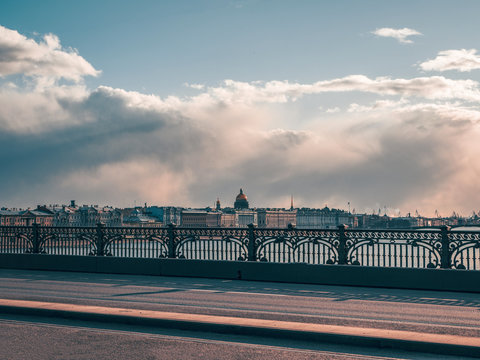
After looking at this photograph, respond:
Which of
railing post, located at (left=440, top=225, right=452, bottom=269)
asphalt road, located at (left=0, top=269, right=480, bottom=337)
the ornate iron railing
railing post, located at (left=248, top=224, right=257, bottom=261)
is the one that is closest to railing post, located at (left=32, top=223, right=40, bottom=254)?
the ornate iron railing

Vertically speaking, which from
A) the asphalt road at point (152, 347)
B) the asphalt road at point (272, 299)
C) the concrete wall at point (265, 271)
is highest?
the concrete wall at point (265, 271)

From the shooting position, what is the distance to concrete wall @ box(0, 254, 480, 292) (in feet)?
43.0

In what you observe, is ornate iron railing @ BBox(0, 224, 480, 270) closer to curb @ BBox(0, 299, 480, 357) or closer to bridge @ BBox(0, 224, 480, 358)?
bridge @ BBox(0, 224, 480, 358)

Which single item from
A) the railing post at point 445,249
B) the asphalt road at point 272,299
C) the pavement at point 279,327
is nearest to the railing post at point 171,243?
the asphalt road at point 272,299

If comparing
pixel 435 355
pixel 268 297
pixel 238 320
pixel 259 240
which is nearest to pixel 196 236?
pixel 259 240

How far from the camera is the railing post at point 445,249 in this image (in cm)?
1356

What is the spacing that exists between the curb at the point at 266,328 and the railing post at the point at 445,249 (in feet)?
20.9

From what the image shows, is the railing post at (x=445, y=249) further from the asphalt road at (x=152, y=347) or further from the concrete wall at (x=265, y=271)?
the asphalt road at (x=152, y=347)

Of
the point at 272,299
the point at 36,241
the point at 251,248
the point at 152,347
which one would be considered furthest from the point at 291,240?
the point at 152,347

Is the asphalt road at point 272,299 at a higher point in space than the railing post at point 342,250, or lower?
lower

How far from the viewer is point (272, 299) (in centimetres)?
1155

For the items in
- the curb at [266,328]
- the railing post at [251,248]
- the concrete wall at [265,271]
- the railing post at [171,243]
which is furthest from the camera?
the railing post at [171,243]

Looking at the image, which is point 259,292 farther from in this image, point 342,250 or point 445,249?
point 445,249

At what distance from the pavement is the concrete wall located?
4.66 meters
